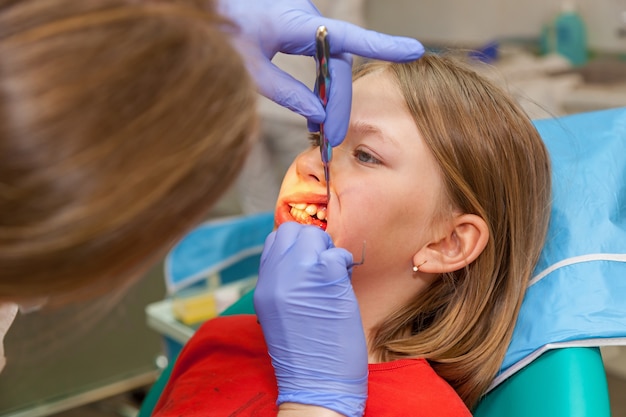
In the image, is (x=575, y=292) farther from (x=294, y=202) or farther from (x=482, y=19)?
(x=482, y=19)

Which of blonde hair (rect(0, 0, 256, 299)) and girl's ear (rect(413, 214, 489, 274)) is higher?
blonde hair (rect(0, 0, 256, 299))

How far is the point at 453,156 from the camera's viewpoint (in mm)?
1382

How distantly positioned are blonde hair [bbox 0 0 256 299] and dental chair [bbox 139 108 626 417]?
2.34 ft

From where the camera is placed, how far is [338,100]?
129 centimetres

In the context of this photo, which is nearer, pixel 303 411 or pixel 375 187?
pixel 303 411

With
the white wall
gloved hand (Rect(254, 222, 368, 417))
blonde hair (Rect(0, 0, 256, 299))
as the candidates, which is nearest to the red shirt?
gloved hand (Rect(254, 222, 368, 417))

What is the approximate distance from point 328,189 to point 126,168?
58cm

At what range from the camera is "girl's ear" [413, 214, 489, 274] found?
55.9 inches

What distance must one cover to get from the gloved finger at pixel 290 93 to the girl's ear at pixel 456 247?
12.8 inches

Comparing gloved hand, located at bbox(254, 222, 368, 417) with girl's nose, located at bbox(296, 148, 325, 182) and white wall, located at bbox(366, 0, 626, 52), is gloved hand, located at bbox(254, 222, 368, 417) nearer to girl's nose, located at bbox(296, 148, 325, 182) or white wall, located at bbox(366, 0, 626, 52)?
girl's nose, located at bbox(296, 148, 325, 182)

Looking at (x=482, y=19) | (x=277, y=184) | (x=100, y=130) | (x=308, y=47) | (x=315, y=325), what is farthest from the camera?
(x=482, y=19)

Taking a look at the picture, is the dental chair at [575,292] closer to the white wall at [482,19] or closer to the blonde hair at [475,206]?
the blonde hair at [475,206]

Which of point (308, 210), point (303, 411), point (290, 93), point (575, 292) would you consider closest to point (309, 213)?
point (308, 210)

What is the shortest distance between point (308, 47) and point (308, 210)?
0.28 m
